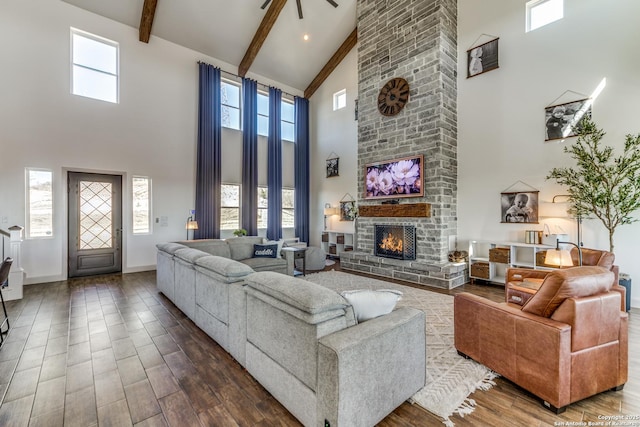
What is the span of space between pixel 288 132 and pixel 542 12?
6531 mm

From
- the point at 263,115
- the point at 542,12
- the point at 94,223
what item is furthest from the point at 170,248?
the point at 542,12

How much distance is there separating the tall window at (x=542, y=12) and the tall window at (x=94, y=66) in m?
8.15

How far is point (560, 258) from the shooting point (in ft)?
9.41

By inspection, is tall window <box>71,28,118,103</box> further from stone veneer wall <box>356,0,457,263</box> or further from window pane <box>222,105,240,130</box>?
stone veneer wall <box>356,0,457,263</box>

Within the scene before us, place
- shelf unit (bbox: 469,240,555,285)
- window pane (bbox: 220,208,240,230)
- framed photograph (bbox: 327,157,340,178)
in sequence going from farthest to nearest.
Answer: framed photograph (bbox: 327,157,340,178), window pane (bbox: 220,208,240,230), shelf unit (bbox: 469,240,555,285)

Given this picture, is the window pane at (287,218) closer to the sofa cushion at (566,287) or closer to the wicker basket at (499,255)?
the wicker basket at (499,255)

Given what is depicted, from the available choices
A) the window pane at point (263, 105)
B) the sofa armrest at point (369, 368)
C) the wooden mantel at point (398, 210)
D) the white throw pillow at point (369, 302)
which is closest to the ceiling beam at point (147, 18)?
the window pane at point (263, 105)

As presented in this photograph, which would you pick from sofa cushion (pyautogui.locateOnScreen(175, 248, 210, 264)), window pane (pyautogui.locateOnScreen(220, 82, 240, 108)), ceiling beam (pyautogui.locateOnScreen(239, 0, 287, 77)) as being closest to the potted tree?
sofa cushion (pyautogui.locateOnScreen(175, 248, 210, 264))

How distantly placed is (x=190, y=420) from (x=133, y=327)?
1941mm

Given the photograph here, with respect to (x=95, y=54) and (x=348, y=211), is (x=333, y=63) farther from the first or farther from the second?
(x=95, y=54)

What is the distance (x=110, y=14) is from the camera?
18.8ft

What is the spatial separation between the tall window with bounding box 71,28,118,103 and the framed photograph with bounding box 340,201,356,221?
19.6 ft

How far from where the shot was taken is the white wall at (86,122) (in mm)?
4887

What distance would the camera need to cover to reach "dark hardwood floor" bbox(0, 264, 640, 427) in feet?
5.73
